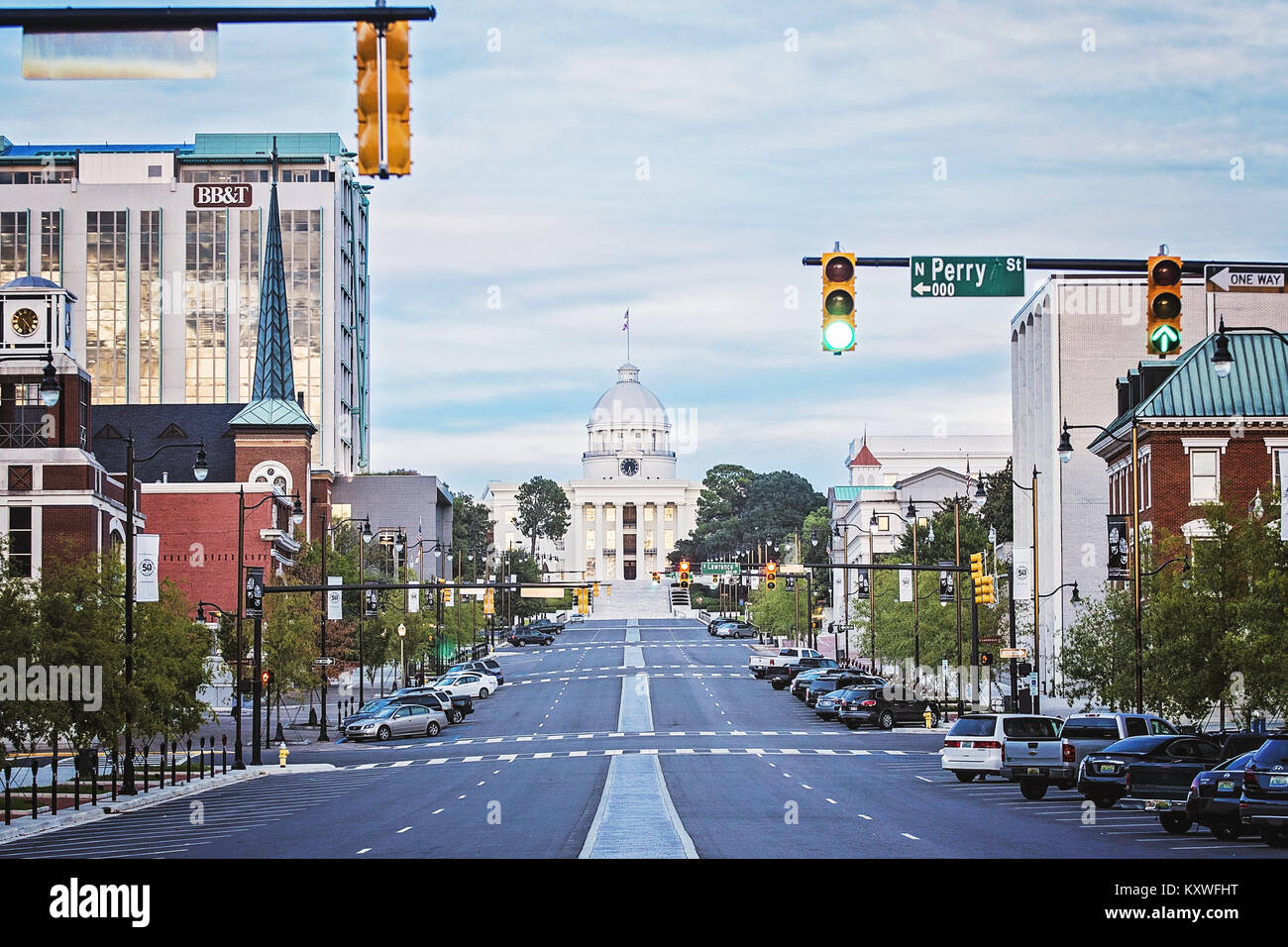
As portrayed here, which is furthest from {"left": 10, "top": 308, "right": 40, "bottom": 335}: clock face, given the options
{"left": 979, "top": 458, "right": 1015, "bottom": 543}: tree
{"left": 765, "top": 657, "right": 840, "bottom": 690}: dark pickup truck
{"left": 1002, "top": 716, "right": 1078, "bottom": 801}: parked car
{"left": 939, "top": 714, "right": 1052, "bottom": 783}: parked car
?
{"left": 979, "top": 458, "right": 1015, "bottom": 543}: tree

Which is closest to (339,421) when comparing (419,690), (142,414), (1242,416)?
(142,414)

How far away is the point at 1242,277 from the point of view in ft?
66.4

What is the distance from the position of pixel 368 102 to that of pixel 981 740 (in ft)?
103

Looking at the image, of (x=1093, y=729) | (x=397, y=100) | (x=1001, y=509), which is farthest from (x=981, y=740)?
(x=1001, y=509)

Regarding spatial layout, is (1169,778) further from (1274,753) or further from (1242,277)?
(1242,277)

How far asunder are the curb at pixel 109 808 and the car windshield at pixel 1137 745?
2006 centimetres

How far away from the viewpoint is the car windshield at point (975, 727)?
4084cm

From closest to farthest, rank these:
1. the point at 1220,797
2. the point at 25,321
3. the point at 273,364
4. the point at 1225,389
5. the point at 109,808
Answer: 1. the point at 1220,797
2. the point at 109,808
3. the point at 1225,389
4. the point at 25,321
5. the point at 273,364

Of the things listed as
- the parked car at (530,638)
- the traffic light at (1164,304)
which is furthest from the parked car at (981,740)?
the parked car at (530,638)

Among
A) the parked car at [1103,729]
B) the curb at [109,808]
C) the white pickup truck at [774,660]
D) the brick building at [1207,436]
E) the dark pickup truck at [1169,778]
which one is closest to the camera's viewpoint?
→ the dark pickup truck at [1169,778]

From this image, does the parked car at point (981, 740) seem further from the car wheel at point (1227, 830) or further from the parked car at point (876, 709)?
the parked car at point (876, 709)

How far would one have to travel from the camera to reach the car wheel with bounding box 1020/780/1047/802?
123 ft

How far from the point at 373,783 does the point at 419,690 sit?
1070 inches

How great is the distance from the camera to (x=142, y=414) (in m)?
119
